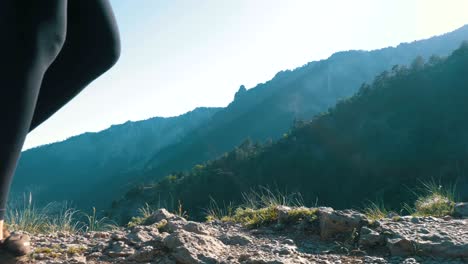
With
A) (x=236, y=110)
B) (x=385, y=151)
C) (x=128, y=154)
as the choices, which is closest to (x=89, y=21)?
(x=385, y=151)

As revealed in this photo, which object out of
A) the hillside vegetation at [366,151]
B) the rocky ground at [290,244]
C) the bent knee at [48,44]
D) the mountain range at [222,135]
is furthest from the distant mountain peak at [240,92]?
the bent knee at [48,44]

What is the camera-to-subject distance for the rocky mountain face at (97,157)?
108000mm

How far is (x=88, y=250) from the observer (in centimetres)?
198

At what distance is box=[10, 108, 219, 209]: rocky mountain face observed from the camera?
10800 centimetres

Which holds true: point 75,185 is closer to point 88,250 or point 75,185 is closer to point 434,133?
point 434,133

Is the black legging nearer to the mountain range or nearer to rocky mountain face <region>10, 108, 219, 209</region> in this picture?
the mountain range

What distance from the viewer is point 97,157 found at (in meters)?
138

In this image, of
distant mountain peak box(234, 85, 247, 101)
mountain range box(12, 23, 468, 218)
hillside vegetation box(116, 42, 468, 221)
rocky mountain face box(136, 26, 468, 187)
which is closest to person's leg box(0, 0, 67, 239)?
hillside vegetation box(116, 42, 468, 221)

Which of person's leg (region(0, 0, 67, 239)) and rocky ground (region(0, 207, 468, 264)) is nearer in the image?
person's leg (region(0, 0, 67, 239))

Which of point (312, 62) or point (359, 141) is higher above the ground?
point (312, 62)

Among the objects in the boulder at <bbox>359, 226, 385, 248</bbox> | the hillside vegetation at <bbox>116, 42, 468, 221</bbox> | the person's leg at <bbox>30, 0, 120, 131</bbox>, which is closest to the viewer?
the person's leg at <bbox>30, 0, 120, 131</bbox>

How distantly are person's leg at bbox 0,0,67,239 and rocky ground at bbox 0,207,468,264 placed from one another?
72 cm

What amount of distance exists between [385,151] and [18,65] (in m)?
49.8

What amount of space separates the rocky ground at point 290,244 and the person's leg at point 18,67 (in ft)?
2.36
